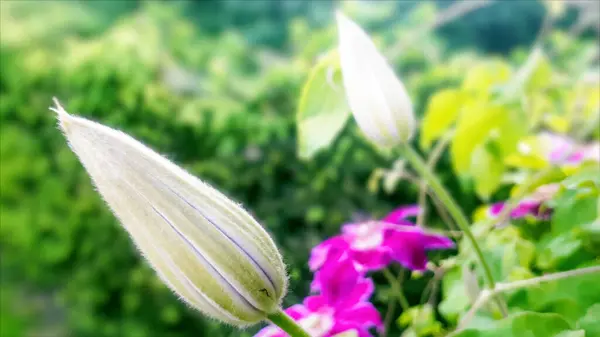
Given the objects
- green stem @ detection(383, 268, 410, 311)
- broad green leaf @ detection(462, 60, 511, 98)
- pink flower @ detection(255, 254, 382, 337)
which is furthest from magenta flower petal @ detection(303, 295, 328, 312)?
broad green leaf @ detection(462, 60, 511, 98)

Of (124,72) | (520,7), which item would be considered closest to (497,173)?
(124,72)

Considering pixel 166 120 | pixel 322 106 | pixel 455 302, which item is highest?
pixel 322 106

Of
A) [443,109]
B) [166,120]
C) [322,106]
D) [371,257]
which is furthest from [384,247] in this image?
[166,120]

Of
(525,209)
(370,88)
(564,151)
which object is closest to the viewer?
(370,88)

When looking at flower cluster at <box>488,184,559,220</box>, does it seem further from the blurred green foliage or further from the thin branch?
the blurred green foliage

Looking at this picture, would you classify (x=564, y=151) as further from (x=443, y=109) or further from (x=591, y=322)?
(x=591, y=322)

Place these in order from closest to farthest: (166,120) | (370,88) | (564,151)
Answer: (370,88) → (564,151) → (166,120)

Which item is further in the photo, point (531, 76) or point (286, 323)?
point (531, 76)

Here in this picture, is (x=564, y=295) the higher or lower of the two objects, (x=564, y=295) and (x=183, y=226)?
the lower
